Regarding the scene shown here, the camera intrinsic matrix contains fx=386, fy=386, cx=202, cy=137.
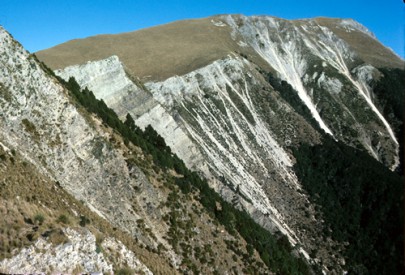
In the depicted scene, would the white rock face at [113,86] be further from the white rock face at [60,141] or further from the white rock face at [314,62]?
the white rock face at [314,62]

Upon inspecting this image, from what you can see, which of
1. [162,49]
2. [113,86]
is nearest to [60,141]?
[113,86]

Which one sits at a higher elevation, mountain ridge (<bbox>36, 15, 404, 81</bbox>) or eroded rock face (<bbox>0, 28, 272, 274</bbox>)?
mountain ridge (<bbox>36, 15, 404, 81</bbox>)

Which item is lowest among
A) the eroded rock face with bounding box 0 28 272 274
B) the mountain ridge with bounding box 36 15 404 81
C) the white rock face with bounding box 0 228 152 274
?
the white rock face with bounding box 0 228 152 274

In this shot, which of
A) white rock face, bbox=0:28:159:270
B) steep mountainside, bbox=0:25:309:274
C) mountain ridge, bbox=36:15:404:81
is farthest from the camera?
mountain ridge, bbox=36:15:404:81

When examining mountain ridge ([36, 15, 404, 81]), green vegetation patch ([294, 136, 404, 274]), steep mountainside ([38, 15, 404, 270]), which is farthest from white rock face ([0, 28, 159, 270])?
mountain ridge ([36, 15, 404, 81])

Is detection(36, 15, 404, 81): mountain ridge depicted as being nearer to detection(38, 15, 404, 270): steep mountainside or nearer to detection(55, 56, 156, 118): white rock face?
detection(38, 15, 404, 270): steep mountainside

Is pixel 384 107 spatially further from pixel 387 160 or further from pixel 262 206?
pixel 262 206

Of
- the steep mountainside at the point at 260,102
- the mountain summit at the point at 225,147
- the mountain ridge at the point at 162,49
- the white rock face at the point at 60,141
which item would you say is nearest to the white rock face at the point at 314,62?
the steep mountainside at the point at 260,102
